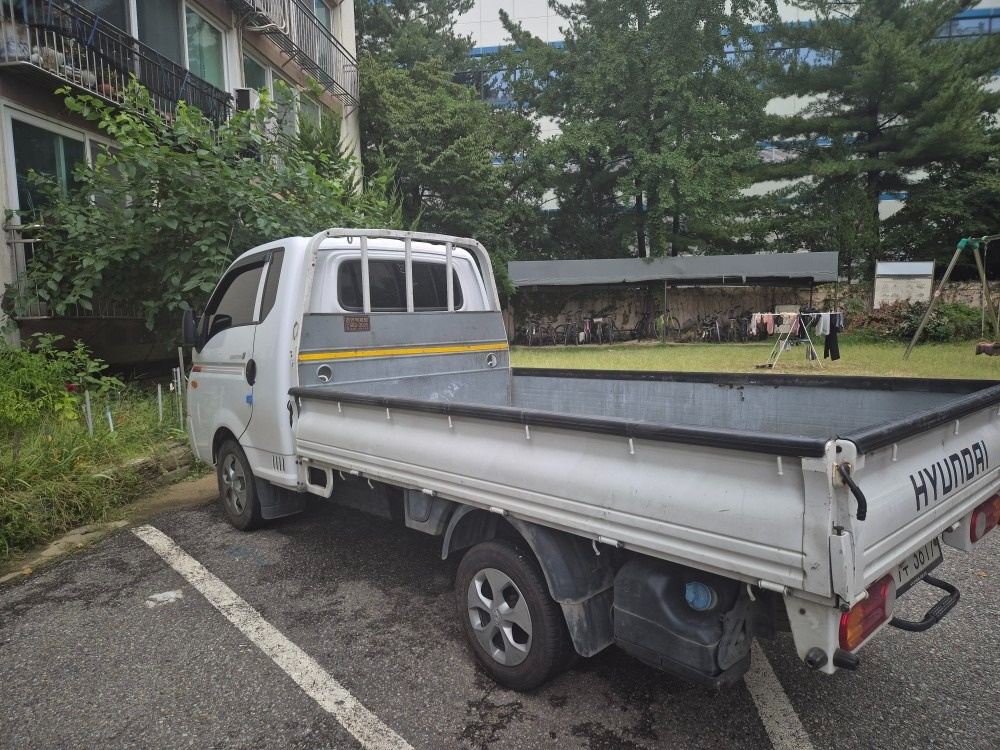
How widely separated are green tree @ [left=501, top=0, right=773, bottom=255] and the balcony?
8390mm

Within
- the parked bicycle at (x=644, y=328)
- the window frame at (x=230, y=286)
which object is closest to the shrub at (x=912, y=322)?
the parked bicycle at (x=644, y=328)

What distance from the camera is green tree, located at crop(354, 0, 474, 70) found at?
25.7 metres

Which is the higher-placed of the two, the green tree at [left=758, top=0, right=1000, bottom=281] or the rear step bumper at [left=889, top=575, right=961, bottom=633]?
the green tree at [left=758, top=0, right=1000, bottom=281]

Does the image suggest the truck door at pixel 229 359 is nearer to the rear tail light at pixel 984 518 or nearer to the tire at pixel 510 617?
the tire at pixel 510 617

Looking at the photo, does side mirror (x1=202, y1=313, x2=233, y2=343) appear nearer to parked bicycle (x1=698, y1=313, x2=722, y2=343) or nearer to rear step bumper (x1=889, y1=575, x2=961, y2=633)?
rear step bumper (x1=889, y1=575, x2=961, y2=633)

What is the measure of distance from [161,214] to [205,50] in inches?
263

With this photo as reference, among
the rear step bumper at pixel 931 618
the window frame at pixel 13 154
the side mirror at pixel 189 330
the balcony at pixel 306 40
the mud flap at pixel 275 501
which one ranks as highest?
the balcony at pixel 306 40

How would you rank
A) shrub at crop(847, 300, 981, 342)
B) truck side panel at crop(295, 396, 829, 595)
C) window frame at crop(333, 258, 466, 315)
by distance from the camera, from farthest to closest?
shrub at crop(847, 300, 981, 342), window frame at crop(333, 258, 466, 315), truck side panel at crop(295, 396, 829, 595)

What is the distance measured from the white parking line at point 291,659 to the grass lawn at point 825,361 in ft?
24.7

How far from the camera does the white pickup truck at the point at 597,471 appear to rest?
193 centimetres

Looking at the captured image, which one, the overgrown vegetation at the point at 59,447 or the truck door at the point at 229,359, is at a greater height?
the truck door at the point at 229,359

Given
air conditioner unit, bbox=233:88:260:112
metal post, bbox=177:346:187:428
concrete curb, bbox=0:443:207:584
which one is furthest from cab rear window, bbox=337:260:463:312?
air conditioner unit, bbox=233:88:260:112

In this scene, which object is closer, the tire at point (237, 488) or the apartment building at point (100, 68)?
the tire at point (237, 488)

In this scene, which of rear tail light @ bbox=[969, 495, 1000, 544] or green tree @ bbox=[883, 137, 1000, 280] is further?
green tree @ bbox=[883, 137, 1000, 280]
